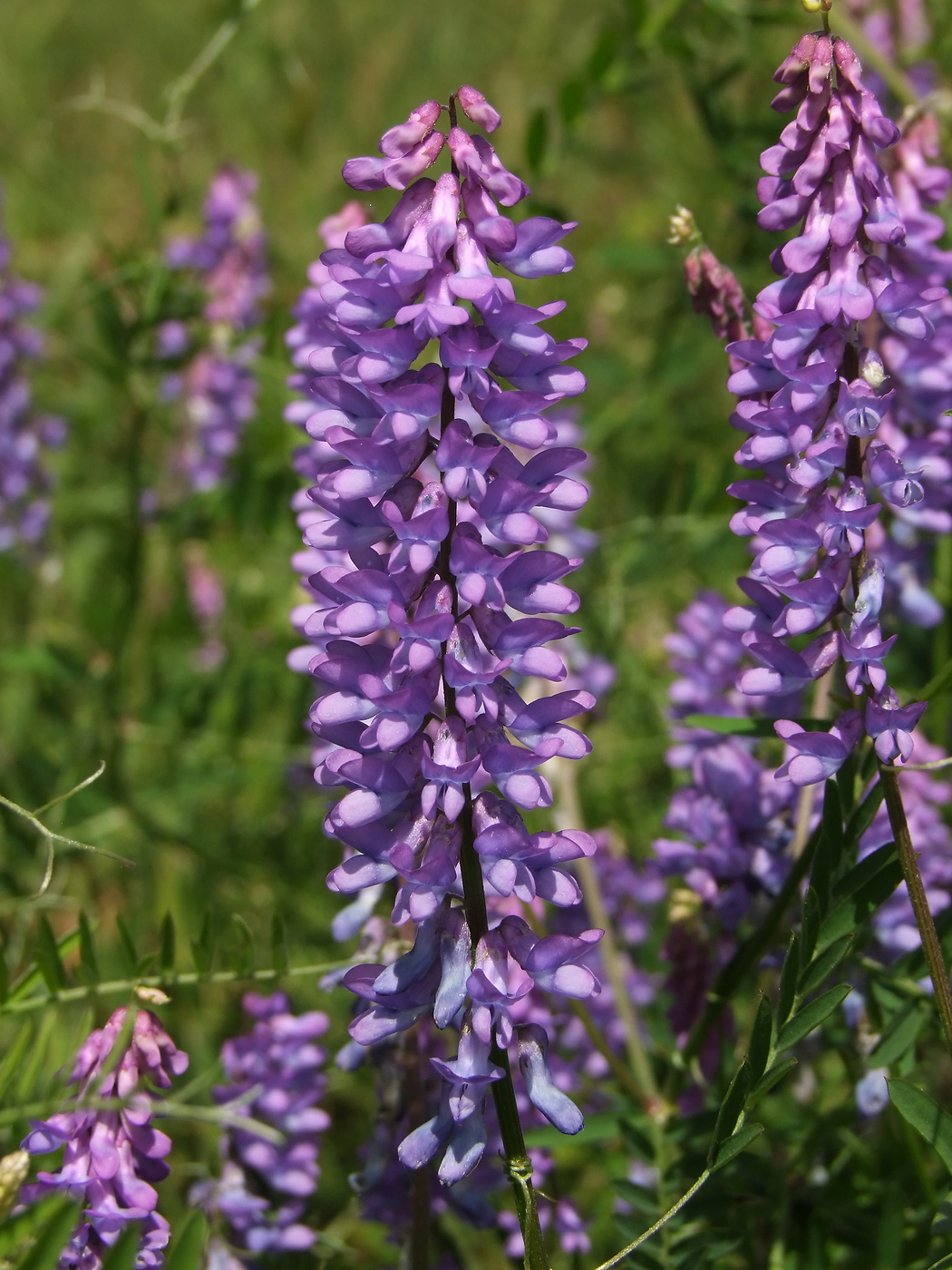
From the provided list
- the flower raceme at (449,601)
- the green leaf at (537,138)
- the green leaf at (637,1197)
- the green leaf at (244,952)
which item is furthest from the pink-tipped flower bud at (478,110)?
the green leaf at (537,138)

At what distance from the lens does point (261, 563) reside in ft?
14.3

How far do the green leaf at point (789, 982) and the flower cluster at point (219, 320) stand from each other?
9.03 ft

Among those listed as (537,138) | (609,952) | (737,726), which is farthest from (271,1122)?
(537,138)

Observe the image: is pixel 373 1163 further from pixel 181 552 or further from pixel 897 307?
pixel 181 552

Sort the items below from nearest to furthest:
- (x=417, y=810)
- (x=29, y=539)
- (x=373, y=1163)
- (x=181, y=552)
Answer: (x=417, y=810) → (x=373, y=1163) → (x=29, y=539) → (x=181, y=552)

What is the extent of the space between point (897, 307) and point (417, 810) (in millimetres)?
772

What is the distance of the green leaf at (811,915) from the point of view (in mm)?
1568

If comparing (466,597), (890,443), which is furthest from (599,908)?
(466,597)

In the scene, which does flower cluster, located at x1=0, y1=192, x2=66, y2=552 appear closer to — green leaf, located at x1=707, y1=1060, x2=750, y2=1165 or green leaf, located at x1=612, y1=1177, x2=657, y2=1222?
green leaf, located at x1=612, y1=1177, x2=657, y2=1222

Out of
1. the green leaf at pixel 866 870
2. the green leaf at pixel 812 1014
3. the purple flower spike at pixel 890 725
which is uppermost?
the purple flower spike at pixel 890 725

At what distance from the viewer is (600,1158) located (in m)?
2.56

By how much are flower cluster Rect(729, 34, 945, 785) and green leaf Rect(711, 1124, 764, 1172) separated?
374 millimetres

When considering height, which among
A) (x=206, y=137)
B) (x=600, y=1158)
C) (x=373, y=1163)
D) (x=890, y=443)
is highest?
(x=206, y=137)

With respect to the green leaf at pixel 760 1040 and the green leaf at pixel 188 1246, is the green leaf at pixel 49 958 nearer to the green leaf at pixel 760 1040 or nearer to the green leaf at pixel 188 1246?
the green leaf at pixel 188 1246
